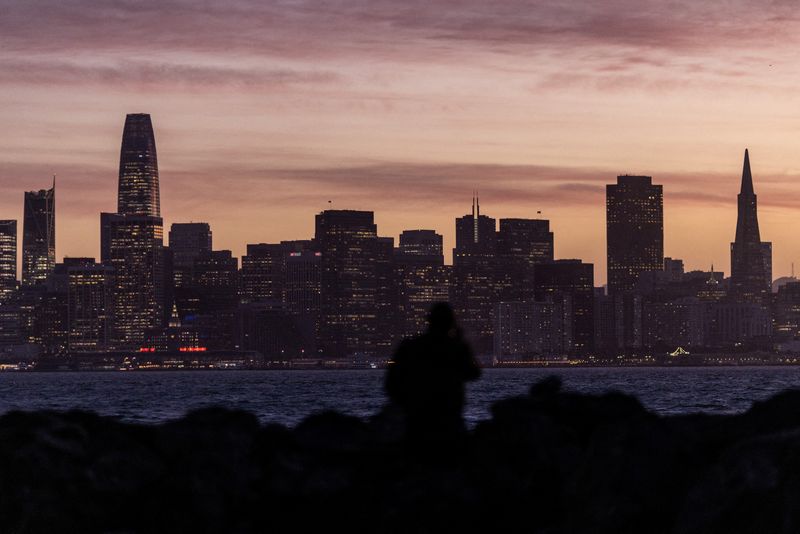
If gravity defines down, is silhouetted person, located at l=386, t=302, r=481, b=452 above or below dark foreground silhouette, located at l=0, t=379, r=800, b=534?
above

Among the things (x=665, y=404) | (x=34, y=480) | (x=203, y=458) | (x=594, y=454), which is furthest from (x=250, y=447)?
(x=665, y=404)

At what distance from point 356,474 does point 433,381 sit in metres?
1.18

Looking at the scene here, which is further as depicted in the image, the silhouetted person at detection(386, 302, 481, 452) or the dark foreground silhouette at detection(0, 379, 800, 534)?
the silhouetted person at detection(386, 302, 481, 452)

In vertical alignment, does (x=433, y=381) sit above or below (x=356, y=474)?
above

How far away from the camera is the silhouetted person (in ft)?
48.6

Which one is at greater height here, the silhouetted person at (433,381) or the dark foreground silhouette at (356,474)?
the silhouetted person at (433,381)

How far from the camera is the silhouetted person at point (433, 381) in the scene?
48.6ft

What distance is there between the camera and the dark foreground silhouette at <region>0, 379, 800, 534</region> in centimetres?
1291

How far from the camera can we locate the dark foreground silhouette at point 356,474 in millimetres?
12906

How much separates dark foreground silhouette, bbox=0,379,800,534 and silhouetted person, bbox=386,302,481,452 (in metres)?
0.25

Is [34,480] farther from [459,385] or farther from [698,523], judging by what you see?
[698,523]

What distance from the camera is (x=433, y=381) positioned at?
1481 centimetres

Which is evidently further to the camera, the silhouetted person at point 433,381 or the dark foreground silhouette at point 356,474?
the silhouetted person at point 433,381

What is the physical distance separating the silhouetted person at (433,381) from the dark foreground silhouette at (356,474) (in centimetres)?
25
